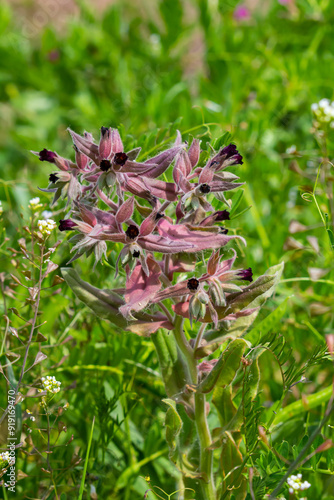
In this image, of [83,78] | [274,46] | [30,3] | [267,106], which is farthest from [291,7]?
[30,3]

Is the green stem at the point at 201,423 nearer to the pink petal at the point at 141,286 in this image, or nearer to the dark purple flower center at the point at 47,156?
the pink petal at the point at 141,286

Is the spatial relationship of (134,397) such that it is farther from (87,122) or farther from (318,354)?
(87,122)

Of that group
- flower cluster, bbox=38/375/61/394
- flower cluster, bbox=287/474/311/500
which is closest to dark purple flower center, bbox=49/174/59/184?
flower cluster, bbox=38/375/61/394

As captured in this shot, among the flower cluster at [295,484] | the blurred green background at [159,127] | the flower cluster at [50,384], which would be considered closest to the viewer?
the flower cluster at [295,484]

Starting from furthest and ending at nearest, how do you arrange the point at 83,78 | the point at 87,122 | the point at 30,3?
the point at 30,3, the point at 83,78, the point at 87,122

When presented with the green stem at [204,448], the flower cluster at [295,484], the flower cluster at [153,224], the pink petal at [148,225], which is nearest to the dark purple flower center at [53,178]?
the flower cluster at [153,224]

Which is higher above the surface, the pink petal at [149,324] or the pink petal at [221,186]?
the pink petal at [221,186]

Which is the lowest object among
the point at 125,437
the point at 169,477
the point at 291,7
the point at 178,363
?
the point at 169,477
